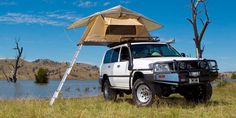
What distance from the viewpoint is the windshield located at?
44.9ft

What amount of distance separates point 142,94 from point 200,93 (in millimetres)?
2168

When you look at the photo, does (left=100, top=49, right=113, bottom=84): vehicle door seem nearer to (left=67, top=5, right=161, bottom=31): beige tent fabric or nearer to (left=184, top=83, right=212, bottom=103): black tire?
(left=67, top=5, right=161, bottom=31): beige tent fabric

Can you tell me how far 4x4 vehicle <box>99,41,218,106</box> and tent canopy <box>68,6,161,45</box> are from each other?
62cm

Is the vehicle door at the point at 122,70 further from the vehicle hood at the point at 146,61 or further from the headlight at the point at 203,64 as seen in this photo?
the headlight at the point at 203,64

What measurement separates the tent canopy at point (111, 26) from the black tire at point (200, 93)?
354 cm

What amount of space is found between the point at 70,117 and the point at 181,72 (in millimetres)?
3685

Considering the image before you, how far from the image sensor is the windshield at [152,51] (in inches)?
538

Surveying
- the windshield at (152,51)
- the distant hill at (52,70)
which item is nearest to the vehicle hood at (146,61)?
the windshield at (152,51)

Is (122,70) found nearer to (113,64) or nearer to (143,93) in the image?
(113,64)

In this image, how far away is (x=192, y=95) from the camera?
1388 cm

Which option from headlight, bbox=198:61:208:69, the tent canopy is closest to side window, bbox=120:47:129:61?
the tent canopy

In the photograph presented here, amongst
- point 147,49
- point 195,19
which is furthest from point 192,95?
point 195,19

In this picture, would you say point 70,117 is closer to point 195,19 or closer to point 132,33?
point 132,33

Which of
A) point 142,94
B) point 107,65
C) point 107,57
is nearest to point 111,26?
point 107,57
